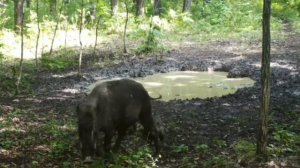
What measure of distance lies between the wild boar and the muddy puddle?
222 inches

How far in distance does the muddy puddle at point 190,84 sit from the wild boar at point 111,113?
564 centimetres

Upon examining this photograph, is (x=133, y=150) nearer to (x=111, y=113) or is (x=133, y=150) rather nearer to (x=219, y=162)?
(x=111, y=113)

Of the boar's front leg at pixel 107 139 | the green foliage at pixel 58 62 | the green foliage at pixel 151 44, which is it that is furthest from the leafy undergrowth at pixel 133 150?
the green foliage at pixel 151 44

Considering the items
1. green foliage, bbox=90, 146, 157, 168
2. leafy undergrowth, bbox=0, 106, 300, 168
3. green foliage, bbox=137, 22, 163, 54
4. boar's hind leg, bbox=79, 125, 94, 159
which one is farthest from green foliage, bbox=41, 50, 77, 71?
boar's hind leg, bbox=79, 125, 94, 159

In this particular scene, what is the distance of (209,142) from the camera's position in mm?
9148

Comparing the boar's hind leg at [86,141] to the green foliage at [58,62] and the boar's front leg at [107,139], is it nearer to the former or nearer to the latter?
the boar's front leg at [107,139]

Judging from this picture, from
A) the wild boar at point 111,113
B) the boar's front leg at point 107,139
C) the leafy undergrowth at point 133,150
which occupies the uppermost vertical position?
the wild boar at point 111,113

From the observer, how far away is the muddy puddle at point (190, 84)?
15.0 metres

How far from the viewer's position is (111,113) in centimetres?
798

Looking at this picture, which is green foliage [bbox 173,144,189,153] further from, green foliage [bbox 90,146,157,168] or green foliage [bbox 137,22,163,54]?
green foliage [bbox 137,22,163,54]

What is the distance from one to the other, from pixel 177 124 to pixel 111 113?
3082 millimetres

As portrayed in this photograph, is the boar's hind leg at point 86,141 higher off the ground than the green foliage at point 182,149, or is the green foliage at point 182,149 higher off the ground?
the boar's hind leg at point 86,141

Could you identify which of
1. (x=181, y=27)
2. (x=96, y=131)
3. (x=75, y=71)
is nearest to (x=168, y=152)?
(x=96, y=131)

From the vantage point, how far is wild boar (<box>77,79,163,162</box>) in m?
7.52
